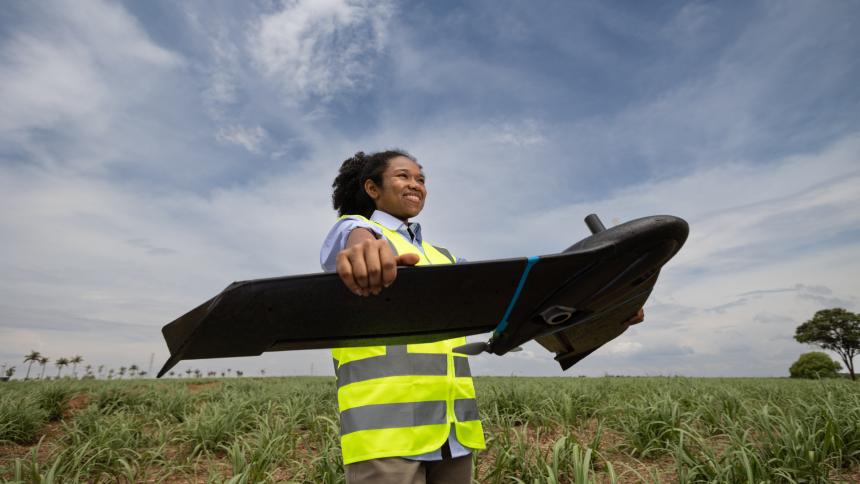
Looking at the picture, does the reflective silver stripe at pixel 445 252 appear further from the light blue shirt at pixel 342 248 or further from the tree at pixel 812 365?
the tree at pixel 812 365

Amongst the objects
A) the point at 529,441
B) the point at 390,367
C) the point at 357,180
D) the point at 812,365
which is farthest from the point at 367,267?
the point at 812,365

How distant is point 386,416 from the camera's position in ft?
5.23

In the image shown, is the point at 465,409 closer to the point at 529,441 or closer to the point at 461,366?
the point at 461,366

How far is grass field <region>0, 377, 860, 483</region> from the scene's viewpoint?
11.3 feet

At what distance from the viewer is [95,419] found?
6.01 meters

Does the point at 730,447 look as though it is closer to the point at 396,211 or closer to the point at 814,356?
the point at 396,211

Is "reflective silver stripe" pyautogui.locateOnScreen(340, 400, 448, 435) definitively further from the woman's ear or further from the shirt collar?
the woman's ear

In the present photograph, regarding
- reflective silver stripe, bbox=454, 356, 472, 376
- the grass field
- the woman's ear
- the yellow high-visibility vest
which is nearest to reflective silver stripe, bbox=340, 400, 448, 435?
the yellow high-visibility vest

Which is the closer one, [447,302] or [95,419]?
[447,302]

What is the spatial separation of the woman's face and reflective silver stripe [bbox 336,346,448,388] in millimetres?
685

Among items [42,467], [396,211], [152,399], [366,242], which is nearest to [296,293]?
[366,242]

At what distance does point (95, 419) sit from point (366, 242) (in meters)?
7.14

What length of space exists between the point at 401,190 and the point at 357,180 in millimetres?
675

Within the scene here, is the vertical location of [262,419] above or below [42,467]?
above
